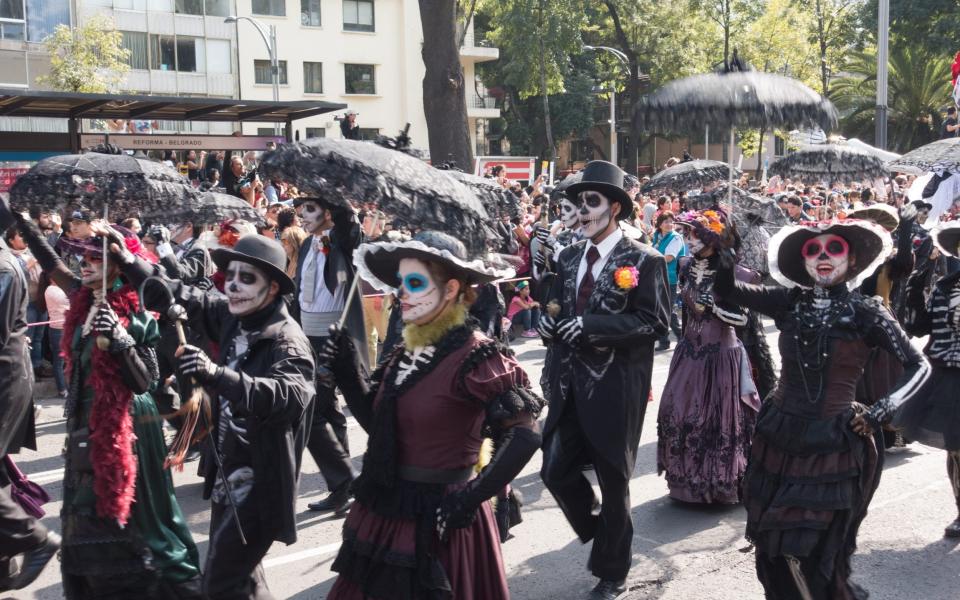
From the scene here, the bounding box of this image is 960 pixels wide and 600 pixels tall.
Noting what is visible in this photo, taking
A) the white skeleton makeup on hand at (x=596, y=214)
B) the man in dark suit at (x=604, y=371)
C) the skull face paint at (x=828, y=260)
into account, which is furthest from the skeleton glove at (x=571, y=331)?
the skull face paint at (x=828, y=260)

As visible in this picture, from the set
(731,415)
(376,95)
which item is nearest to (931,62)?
(376,95)

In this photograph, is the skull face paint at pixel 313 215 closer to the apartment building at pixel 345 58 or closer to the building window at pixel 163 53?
the apartment building at pixel 345 58

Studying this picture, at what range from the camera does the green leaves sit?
3178 cm

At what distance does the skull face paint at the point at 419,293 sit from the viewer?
388 cm

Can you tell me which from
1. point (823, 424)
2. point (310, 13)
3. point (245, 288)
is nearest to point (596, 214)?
point (823, 424)

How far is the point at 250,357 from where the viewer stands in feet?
14.7

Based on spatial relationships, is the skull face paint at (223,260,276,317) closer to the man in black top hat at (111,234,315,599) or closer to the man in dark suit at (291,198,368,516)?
the man in black top hat at (111,234,315,599)

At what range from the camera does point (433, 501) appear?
3709mm

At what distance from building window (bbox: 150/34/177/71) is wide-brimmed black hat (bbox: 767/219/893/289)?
4234 centimetres

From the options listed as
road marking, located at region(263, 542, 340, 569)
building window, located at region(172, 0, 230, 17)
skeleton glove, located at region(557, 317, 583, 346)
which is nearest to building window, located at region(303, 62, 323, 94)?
building window, located at region(172, 0, 230, 17)

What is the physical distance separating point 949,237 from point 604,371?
Result: 94.5 inches

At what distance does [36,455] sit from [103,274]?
14.1 ft

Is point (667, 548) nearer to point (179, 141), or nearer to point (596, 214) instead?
point (596, 214)

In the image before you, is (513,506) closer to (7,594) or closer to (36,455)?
(7,594)
